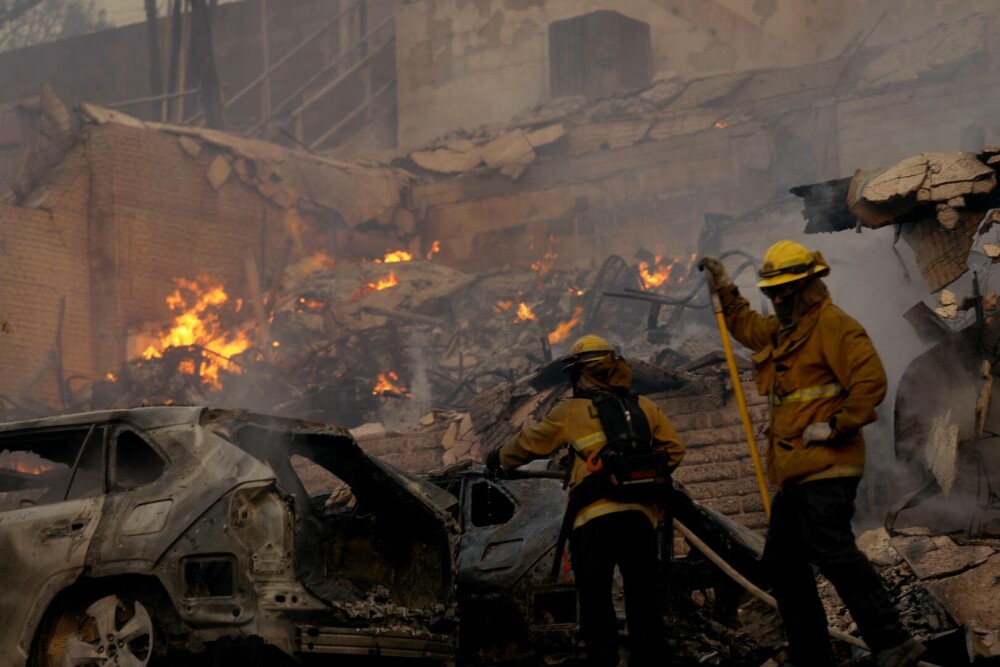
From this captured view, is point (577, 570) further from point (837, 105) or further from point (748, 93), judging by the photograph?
point (748, 93)

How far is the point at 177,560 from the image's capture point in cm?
592

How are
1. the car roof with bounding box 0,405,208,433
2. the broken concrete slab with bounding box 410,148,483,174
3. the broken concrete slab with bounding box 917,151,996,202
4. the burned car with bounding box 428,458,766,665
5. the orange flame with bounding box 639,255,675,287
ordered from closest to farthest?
1. the car roof with bounding box 0,405,208,433
2. the burned car with bounding box 428,458,766,665
3. the broken concrete slab with bounding box 917,151,996,202
4. the orange flame with bounding box 639,255,675,287
5. the broken concrete slab with bounding box 410,148,483,174

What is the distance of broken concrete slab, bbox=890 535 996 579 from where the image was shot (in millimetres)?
7984

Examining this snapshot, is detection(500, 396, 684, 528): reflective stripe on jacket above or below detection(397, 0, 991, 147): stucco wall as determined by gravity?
below

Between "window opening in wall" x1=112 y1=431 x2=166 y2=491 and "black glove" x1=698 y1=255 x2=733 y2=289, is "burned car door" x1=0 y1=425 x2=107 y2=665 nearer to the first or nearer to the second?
"window opening in wall" x1=112 y1=431 x2=166 y2=491

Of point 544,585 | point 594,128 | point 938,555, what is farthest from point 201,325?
point 544,585

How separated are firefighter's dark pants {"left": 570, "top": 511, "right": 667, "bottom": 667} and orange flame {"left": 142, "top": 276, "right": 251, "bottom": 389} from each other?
54.7 feet

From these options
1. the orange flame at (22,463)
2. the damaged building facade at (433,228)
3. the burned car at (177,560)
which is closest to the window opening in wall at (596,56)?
the damaged building facade at (433,228)

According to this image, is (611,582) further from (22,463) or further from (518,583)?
(22,463)

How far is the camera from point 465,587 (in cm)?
723

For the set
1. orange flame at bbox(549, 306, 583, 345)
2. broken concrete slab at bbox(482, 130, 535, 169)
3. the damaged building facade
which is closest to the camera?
the damaged building facade

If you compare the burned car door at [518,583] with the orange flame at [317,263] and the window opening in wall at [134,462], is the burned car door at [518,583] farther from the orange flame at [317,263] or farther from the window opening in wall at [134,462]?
the orange flame at [317,263]

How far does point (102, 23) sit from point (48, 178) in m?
25.5

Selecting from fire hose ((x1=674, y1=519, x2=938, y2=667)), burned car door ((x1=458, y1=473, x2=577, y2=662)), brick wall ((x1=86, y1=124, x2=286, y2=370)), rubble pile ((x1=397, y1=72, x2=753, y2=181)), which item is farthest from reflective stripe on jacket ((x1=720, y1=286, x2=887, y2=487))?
rubble pile ((x1=397, y1=72, x2=753, y2=181))
